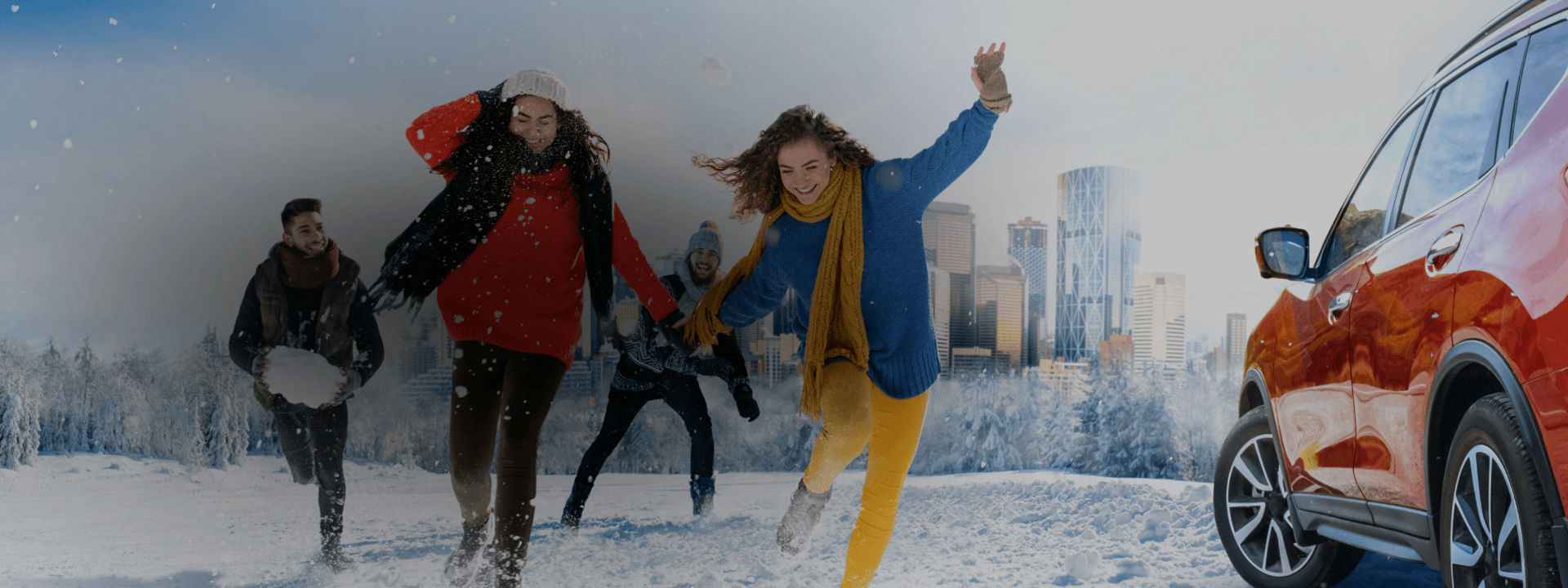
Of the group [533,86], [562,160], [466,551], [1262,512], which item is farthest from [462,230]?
[1262,512]

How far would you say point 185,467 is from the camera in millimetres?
3898

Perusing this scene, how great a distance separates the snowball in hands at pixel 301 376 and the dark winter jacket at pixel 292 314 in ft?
0.09

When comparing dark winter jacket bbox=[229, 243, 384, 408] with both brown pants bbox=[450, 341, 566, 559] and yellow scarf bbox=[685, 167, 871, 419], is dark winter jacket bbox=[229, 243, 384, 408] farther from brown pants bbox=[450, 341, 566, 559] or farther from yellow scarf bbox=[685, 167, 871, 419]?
yellow scarf bbox=[685, 167, 871, 419]

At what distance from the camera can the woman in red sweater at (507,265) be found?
2.89 m

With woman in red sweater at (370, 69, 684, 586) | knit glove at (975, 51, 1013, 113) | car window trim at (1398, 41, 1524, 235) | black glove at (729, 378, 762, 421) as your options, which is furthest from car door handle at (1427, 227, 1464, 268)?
woman in red sweater at (370, 69, 684, 586)

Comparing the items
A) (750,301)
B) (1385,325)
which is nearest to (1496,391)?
(1385,325)

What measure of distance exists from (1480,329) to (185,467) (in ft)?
15.8

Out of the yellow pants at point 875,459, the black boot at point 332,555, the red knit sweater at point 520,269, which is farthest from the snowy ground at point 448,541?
the red knit sweater at point 520,269

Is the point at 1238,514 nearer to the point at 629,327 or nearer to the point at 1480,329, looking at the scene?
the point at 1480,329

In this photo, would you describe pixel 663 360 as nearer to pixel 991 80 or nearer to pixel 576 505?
pixel 576 505

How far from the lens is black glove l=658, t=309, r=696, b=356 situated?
3250mm

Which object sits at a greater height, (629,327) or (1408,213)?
(1408,213)

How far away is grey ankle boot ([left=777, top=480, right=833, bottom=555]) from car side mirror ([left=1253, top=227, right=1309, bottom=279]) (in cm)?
178

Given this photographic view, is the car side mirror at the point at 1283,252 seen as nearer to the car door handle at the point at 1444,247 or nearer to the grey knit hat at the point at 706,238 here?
the car door handle at the point at 1444,247
